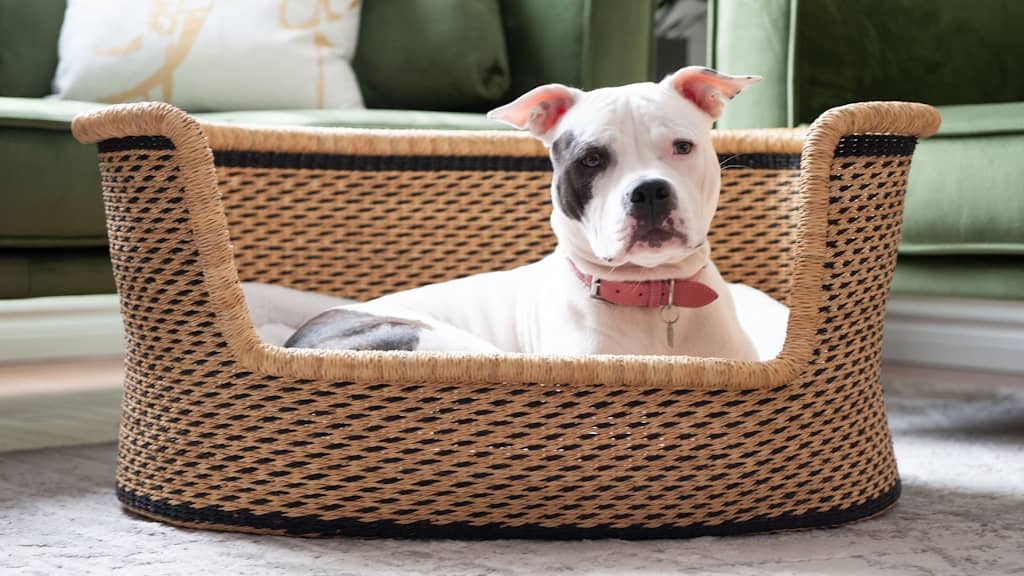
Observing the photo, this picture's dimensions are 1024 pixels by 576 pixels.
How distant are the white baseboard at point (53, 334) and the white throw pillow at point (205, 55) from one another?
1.98 ft

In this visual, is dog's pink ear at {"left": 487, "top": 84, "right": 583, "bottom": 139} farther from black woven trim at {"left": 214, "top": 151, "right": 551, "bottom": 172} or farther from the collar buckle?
black woven trim at {"left": 214, "top": 151, "right": 551, "bottom": 172}

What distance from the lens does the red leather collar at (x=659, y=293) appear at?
1.40 m

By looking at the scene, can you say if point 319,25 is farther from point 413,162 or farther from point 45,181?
point 45,181

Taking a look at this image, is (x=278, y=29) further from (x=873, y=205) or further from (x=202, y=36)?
(x=873, y=205)

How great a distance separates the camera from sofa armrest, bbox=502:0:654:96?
2.27 meters

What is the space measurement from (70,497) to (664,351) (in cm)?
80

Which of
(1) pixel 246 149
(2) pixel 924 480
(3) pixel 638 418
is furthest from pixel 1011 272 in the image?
(1) pixel 246 149

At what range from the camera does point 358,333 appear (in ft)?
4.58

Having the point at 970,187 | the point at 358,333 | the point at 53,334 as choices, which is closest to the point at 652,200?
the point at 358,333

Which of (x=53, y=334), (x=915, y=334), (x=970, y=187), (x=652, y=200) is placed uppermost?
(x=652, y=200)

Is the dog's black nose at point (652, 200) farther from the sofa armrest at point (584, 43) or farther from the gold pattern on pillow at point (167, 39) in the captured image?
the gold pattern on pillow at point (167, 39)

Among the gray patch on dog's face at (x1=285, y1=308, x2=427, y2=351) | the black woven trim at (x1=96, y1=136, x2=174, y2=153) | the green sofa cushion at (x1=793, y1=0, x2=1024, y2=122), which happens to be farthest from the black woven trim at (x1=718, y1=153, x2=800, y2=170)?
the black woven trim at (x1=96, y1=136, x2=174, y2=153)

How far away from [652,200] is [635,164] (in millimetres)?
82

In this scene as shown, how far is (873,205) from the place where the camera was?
4.31ft
